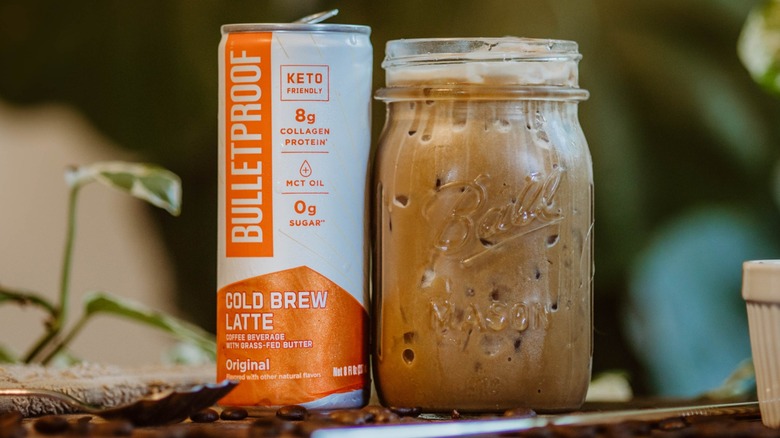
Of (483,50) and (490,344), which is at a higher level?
(483,50)

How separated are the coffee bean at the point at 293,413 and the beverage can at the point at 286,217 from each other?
1.1 inches

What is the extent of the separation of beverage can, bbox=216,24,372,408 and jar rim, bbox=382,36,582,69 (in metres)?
0.06

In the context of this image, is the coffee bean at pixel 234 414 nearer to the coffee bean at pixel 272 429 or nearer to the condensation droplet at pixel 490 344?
the coffee bean at pixel 272 429

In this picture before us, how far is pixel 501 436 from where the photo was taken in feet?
2.18

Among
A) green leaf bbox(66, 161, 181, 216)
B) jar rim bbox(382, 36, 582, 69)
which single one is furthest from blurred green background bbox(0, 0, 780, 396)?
jar rim bbox(382, 36, 582, 69)

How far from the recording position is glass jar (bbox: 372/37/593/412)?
76 cm

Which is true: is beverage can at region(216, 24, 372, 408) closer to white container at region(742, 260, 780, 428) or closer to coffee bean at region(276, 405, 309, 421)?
coffee bean at region(276, 405, 309, 421)

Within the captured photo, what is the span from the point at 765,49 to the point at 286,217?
0.71m

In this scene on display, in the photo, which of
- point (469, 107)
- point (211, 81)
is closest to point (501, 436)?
point (469, 107)

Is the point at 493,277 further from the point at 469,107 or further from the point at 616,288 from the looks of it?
the point at 616,288

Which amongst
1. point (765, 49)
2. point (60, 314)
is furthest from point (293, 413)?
point (765, 49)

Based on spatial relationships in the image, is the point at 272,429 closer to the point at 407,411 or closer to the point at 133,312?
the point at 407,411

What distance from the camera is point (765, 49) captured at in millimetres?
1211

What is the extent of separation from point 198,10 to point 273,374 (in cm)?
95
